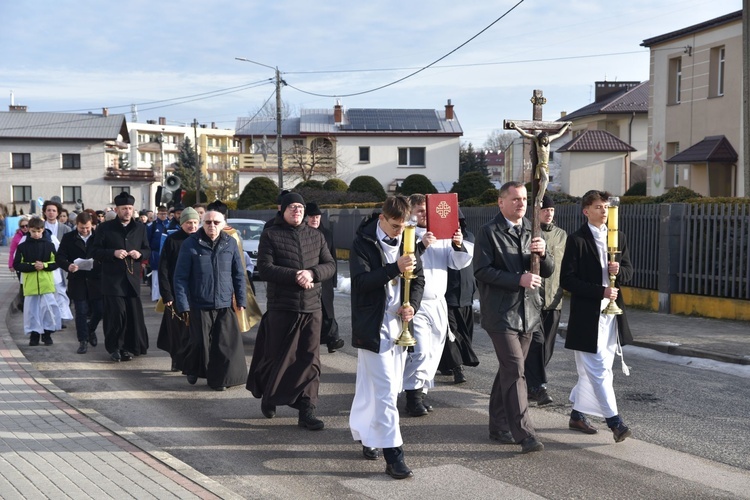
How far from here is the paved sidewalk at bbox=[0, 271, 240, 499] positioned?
549 centimetres

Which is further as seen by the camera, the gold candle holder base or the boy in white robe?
the gold candle holder base

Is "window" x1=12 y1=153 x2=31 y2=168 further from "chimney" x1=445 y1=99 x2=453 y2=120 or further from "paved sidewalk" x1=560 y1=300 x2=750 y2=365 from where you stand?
"paved sidewalk" x1=560 y1=300 x2=750 y2=365

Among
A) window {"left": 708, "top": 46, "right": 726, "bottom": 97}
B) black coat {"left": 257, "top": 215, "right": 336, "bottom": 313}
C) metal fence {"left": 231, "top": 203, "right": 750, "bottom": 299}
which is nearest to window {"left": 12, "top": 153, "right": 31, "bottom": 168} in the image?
window {"left": 708, "top": 46, "right": 726, "bottom": 97}

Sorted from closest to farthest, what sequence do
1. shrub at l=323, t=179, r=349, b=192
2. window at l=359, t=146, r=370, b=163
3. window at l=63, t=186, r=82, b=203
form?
shrub at l=323, t=179, r=349, b=192
window at l=359, t=146, r=370, b=163
window at l=63, t=186, r=82, b=203

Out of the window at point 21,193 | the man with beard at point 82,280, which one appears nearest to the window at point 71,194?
the window at point 21,193

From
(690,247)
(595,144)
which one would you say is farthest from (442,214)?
(595,144)

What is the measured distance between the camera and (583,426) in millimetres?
6992

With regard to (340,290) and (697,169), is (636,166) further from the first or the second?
(340,290)

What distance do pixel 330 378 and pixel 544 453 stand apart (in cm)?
355

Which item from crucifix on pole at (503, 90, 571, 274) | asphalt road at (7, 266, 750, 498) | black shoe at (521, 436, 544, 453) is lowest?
asphalt road at (7, 266, 750, 498)

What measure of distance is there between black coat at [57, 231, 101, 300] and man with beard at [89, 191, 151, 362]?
0.58m

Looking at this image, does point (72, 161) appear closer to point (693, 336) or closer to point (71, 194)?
point (71, 194)

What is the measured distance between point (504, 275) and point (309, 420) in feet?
7.11

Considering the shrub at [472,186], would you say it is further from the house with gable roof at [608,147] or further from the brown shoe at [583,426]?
the brown shoe at [583,426]
